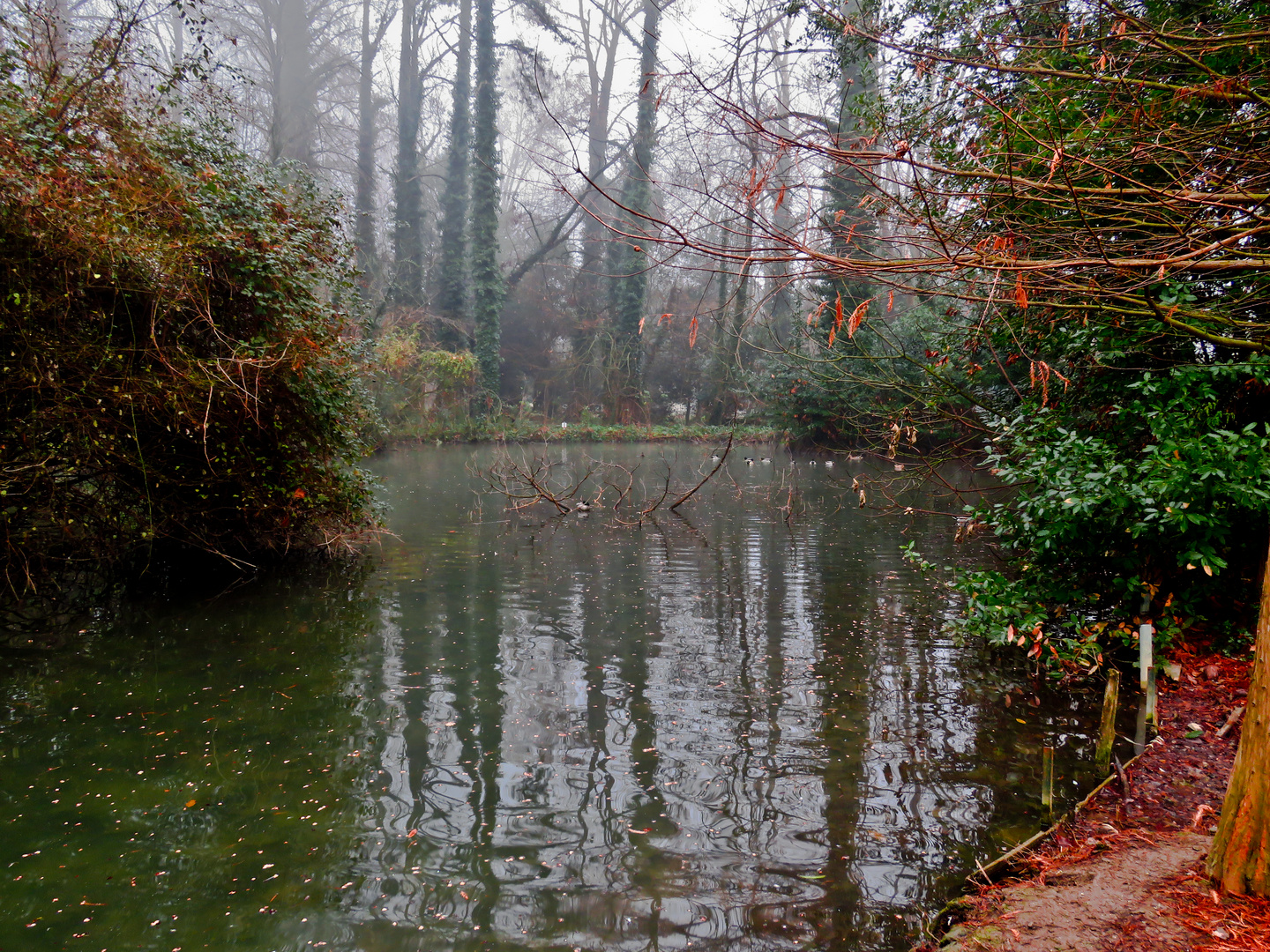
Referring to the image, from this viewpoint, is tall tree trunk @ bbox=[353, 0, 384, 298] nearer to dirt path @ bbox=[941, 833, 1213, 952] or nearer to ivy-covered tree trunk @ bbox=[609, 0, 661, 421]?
ivy-covered tree trunk @ bbox=[609, 0, 661, 421]

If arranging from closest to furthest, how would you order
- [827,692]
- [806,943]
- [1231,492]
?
[806,943]
[1231,492]
[827,692]

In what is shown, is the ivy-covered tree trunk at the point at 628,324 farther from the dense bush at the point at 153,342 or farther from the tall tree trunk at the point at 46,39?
the tall tree trunk at the point at 46,39

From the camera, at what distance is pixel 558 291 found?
116 ft

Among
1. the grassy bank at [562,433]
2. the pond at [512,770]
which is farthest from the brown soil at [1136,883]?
the grassy bank at [562,433]

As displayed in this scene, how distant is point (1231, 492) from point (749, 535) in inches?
301

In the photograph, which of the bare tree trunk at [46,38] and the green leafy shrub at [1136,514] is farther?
the bare tree trunk at [46,38]

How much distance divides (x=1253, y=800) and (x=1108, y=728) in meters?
1.58

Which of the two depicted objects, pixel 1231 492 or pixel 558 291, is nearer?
pixel 1231 492

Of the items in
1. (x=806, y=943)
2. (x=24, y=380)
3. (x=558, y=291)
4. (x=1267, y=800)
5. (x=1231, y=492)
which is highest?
(x=558, y=291)

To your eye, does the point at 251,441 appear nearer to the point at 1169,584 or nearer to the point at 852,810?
the point at 852,810

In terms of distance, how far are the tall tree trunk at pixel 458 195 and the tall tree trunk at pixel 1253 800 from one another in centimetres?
2919

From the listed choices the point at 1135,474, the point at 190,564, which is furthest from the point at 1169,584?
the point at 190,564

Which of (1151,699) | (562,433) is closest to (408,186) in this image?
(562,433)

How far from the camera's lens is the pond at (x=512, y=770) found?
3260 millimetres
